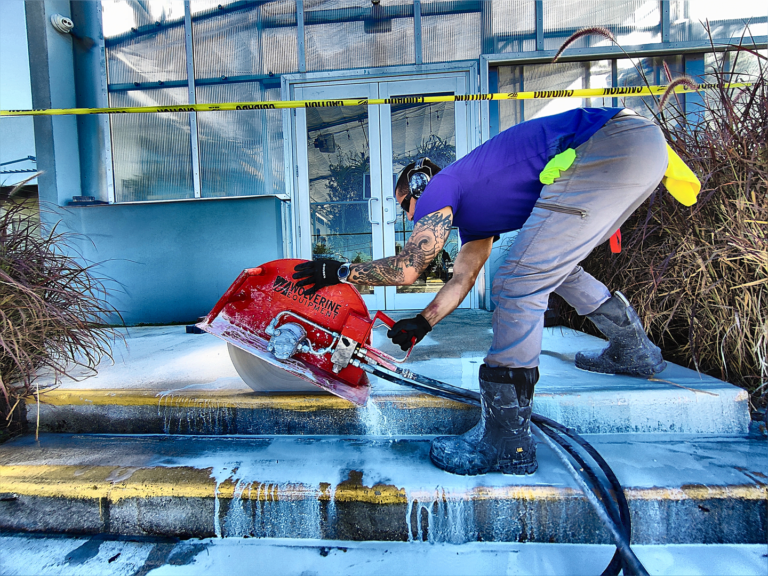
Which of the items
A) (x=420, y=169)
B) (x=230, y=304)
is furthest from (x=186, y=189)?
(x=420, y=169)

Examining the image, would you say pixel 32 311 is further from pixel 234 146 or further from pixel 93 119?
pixel 93 119

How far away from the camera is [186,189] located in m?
4.49

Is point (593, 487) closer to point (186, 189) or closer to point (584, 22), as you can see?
point (186, 189)

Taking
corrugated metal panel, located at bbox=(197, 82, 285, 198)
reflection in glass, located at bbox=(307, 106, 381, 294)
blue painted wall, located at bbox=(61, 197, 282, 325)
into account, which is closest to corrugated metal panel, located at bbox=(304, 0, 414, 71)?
reflection in glass, located at bbox=(307, 106, 381, 294)

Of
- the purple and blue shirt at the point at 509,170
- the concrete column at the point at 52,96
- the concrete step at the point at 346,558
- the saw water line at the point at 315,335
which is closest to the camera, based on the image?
the concrete step at the point at 346,558

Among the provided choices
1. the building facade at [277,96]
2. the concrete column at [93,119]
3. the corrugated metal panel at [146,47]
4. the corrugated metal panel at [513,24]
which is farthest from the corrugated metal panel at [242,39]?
the corrugated metal panel at [513,24]

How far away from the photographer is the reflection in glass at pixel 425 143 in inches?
181

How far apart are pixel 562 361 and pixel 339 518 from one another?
5.09 ft

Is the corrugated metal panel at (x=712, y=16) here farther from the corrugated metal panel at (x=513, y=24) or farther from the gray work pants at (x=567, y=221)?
the gray work pants at (x=567, y=221)

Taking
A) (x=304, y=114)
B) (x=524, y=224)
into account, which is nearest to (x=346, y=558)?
(x=524, y=224)

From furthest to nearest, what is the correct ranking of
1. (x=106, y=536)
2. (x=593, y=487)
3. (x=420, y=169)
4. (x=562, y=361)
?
1. (x=562, y=361)
2. (x=420, y=169)
3. (x=106, y=536)
4. (x=593, y=487)

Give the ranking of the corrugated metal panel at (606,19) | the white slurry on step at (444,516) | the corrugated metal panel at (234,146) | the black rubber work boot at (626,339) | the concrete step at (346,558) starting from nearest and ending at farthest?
the concrete step at (346,558) < the white slurry on step at (444,516) < the black rubber work boot at (626,339) < the corrugated metal panel at (606,19) < the corrugated metal panel at (234,146)

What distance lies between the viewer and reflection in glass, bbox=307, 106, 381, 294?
15.3ft

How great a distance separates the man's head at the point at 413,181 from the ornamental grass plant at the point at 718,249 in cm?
119
